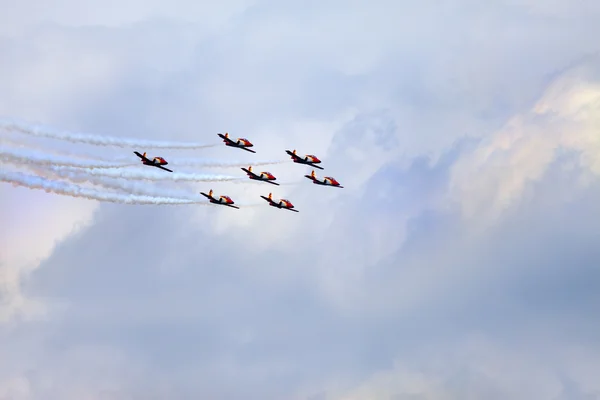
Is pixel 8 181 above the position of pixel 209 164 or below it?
below

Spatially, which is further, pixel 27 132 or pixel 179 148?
pixel 179 148

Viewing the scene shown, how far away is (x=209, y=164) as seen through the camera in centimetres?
19938

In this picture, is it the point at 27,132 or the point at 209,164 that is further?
the point at 209,164

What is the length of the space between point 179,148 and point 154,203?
29.2 ft

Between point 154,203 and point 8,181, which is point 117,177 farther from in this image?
point 8,181

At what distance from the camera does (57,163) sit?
Answer: 609 ft

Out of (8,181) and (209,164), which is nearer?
(8,181)

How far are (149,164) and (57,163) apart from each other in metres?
17.4

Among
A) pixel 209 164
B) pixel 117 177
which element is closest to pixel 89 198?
pixel 117 177

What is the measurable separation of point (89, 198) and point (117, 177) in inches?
227

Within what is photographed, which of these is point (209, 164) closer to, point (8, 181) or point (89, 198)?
point (89, 198)

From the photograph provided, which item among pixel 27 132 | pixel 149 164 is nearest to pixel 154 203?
pixel 149 164

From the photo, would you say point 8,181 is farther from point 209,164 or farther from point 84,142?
point 209,164

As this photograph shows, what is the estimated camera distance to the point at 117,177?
637ft
